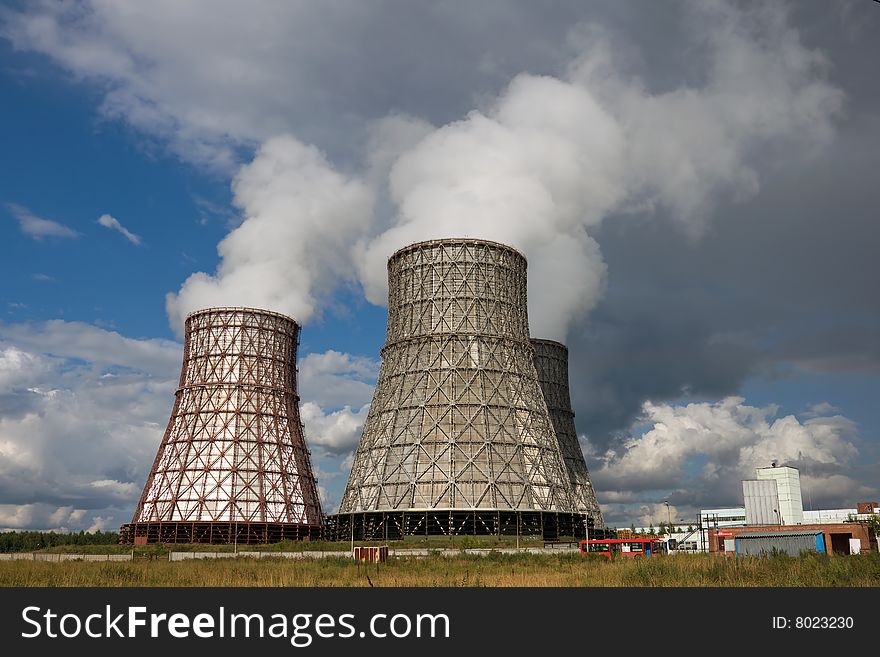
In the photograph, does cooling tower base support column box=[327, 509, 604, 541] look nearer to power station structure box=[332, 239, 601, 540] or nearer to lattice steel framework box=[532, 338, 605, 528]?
power station structure box=[332, 239, 601, 540]

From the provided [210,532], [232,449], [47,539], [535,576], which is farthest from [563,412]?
[47,539]

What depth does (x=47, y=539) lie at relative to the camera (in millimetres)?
113125

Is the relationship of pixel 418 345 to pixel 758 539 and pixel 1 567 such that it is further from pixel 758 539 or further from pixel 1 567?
pixel 1 567

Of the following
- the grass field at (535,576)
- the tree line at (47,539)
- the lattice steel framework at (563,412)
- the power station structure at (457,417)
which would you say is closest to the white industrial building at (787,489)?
the lattice steel framework at (563,412)

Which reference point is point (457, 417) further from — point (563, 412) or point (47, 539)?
point (47, 539)

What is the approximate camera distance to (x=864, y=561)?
2283 centimetres

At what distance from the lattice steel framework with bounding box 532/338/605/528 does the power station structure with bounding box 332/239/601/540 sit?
582 inches

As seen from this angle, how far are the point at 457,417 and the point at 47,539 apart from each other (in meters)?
83.5

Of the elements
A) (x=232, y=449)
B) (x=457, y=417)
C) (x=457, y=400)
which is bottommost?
(x=232, y=449)

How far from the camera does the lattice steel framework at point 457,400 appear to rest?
6075 cm

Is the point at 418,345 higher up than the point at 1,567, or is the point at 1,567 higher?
the point at 418,345
